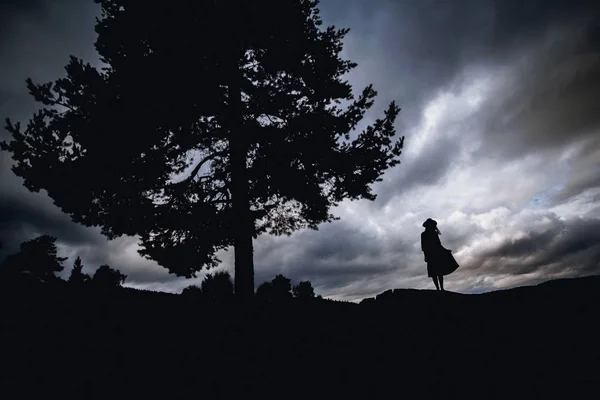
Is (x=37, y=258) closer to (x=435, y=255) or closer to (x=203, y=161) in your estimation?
(x=203, y=161)

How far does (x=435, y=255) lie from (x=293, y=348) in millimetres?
6024

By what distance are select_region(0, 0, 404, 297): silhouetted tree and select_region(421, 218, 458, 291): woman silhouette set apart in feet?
8.73

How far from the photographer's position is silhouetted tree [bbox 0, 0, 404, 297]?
8.50 meters

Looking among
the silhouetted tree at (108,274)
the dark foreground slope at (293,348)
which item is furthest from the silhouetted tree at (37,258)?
the dark foreground slope at (293,348)

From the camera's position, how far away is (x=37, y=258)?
43.7 meters

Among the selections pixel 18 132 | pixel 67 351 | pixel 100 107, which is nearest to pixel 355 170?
pixel 100 107

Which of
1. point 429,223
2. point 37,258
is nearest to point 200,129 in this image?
point 429,223

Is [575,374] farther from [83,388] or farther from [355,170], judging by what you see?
[355,170]

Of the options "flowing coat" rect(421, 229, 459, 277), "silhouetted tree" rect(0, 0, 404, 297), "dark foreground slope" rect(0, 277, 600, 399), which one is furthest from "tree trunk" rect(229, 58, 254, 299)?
"flowing coat" rect(421, 229, 459, 277)

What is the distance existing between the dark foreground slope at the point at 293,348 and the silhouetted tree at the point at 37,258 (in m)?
47.8

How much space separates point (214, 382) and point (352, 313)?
3.10 metres

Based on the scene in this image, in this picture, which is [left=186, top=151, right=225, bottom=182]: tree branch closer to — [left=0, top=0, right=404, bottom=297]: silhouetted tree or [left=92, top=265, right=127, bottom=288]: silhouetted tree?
[left=0, top=0, right=404, bottom=297]: silhouetted tree

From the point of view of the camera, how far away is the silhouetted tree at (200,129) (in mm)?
8500

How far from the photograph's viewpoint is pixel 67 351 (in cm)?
304
